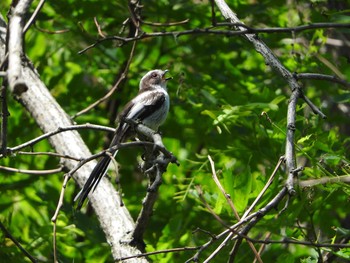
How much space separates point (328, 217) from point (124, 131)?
5.39ft

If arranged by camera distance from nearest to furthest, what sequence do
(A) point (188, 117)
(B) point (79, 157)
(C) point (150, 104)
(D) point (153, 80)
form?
(B) point (79, 157) < (C) point (150, 104) < (A) point (188, 117) < (D) point (153, 80)

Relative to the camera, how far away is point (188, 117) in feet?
20.3

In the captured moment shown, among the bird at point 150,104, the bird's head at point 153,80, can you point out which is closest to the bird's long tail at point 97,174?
the bird at point 150,104

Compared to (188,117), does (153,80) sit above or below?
above

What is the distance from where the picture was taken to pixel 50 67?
670 centimetres

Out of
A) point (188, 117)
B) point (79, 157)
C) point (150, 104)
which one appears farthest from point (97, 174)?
point (188, 117)

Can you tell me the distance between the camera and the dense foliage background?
479 centimetres

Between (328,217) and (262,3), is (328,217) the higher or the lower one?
the lower one

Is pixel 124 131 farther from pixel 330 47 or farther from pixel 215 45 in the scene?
pixel 330 47

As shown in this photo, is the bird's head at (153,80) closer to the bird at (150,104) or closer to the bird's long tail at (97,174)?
the bird at (150,104)

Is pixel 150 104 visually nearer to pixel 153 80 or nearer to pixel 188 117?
pixel 188 117

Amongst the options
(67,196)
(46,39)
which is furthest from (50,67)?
(67,196)

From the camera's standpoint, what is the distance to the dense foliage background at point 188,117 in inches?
189

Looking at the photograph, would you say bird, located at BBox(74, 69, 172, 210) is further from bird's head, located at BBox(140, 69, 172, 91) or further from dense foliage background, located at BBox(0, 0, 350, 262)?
dense foliage background, located at BBox(0, 0, 350, 262)
